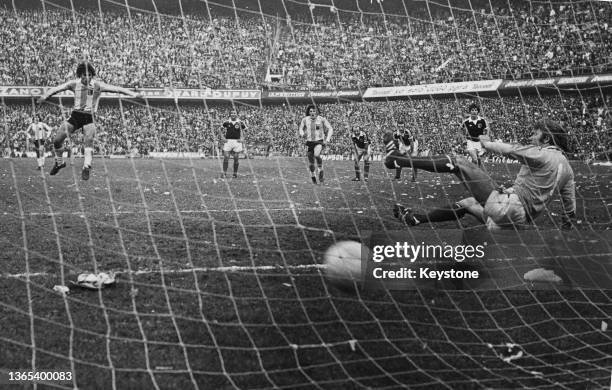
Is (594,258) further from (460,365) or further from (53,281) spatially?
(53,281)

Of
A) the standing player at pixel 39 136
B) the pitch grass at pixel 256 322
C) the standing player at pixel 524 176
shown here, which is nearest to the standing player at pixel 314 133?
the pitch grass at pixel 256 322

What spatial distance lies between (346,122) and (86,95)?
43.6 feet

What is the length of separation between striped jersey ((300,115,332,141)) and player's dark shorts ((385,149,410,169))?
784 cm

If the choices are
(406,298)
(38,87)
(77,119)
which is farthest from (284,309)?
(38,87)

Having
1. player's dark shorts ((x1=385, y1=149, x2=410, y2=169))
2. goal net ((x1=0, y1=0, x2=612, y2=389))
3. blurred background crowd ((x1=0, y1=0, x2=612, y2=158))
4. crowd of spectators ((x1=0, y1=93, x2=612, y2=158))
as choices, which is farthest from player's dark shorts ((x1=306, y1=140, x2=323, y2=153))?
Result: player's dark shorts ((x1=385, y1=149, x2=410, y2=169))

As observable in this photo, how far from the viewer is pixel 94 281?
4273 millimetres

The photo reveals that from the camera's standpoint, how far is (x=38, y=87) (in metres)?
22.9

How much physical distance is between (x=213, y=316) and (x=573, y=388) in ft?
7.08

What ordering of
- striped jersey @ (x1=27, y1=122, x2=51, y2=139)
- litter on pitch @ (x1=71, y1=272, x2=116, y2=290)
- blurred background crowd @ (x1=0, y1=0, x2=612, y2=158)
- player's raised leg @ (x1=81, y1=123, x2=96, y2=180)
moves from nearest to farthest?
litter on pitch @ (x1=71, y1=272, x2=116, y2=290)
player's raised leg @ (x1=81, y1=123, x2=96, y2=180)
striped jersey @ (x1=27, y1=122, x2=51, y2=139)
blurred background crowd @ (x1=0, y1=0, x2=612, y2=158)

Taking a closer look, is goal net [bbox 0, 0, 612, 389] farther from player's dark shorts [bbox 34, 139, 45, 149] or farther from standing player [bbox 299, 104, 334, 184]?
player's dark shorts [bbox 34, 139, 45, 149]

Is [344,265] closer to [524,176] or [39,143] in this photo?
[524,176]

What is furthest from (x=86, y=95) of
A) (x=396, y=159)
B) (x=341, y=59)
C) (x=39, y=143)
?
(x=341, y=59)

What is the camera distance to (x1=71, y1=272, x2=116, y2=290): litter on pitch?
13.9ft

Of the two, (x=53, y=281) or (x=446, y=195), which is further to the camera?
(x=446, y=195)
